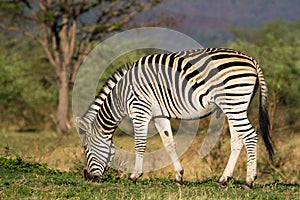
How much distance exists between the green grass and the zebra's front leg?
0.16 m

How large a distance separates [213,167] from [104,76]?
760 inches

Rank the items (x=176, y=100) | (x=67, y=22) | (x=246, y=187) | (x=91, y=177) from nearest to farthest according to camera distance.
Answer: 1. (x=246, y=187)
2. (x=176, y=100)
3. (x=91, y=177)
4. (x=67, y=22)

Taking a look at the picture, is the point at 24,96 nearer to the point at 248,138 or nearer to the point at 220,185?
the point at 220,185

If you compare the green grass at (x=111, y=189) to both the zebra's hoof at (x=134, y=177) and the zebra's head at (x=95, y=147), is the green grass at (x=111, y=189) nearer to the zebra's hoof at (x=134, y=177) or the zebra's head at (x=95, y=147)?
the zebra's hoof at (x=134, y=177)

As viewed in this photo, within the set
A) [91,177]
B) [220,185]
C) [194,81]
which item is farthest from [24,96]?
[220,185]

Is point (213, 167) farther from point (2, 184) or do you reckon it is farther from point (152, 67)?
point (2, 184)

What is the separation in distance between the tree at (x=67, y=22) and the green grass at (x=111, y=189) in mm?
21757

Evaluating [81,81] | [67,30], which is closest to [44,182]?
[81,81]

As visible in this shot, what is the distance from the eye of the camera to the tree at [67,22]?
33969 mm

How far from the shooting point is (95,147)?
12.1m

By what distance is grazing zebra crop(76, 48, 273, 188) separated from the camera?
1092cm

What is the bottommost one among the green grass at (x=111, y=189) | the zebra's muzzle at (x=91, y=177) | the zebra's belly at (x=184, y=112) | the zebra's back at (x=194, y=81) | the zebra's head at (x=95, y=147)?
the green grass at (x=111, y=189)

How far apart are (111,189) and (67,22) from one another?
25170 millimetres

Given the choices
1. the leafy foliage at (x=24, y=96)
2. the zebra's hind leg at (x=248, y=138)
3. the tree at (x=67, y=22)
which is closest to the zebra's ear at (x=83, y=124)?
the zebra's hind leg at (x=248, y=138)
